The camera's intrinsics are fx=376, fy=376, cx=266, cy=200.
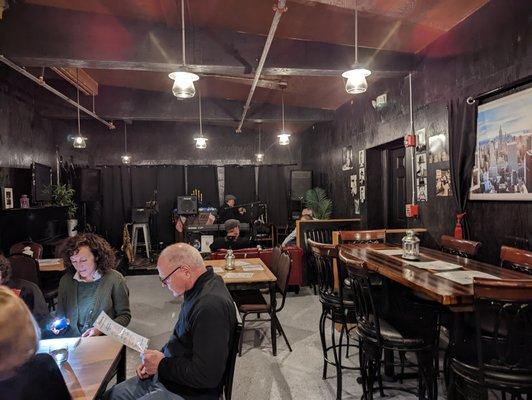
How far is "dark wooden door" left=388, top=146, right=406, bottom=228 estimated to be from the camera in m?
5.56

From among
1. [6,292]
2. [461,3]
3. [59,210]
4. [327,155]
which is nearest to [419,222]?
[461,3]

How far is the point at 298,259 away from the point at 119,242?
6.04m

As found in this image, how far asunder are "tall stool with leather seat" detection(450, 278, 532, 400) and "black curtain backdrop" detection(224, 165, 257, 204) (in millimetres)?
8510

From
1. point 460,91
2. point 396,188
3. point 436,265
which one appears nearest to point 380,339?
point 436,265

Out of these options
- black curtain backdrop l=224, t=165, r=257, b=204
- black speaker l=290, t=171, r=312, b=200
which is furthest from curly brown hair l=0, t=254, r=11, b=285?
black curtain backdrop l=224, t=165, r=257, b=204

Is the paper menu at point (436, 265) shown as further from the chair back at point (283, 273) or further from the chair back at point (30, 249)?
the chair back at point (30, 249)

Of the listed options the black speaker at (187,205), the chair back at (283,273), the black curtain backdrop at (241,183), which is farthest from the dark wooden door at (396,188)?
the black speaker at (187,205)

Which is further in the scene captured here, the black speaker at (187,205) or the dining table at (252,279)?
the black speaker at (187,205)

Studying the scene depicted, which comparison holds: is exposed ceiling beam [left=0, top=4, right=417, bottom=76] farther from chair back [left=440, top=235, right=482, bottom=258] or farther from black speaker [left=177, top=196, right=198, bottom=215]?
black speaker [left=177, top=196, right=198, bottom=215]

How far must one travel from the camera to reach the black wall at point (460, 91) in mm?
3174

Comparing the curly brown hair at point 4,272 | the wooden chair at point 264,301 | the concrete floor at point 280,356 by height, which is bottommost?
the concrete floor at point 280,356

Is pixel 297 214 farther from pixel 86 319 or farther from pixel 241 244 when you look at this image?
pixel 86 319

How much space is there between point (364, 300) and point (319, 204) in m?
5.08

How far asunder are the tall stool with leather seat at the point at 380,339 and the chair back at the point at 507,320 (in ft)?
1.40
